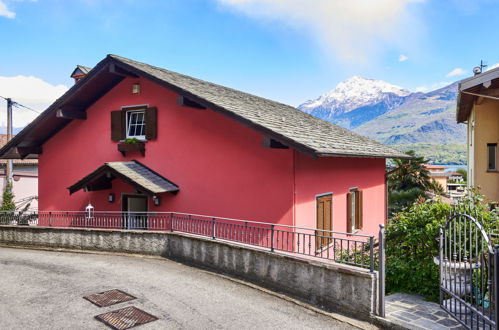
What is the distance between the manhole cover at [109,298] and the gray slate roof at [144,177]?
411 cm

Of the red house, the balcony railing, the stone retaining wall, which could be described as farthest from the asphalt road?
the red house

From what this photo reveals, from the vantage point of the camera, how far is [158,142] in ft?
41.7

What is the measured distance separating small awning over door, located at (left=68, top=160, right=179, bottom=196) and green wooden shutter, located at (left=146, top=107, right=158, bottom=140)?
115cm

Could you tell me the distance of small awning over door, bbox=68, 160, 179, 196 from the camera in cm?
1138

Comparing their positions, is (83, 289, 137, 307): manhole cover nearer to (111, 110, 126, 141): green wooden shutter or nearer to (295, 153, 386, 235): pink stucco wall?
(295, 153, 386, 235): pink stucco wall

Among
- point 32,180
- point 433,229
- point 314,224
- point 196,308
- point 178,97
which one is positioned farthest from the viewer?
point 32,180

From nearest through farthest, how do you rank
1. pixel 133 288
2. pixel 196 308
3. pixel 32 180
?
pixel 196 308, pixel 133 288, pixel 32 180

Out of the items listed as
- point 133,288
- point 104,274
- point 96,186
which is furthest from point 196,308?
point 96,186

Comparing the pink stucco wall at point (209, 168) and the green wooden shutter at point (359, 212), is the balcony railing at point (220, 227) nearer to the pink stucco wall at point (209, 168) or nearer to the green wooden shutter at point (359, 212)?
the pink stucco wall at point (209, 168)

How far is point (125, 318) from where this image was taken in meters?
6.24

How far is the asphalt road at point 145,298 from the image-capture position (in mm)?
6129

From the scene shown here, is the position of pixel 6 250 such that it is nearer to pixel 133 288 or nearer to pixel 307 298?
pixel 133 288

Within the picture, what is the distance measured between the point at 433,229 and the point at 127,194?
9953mm

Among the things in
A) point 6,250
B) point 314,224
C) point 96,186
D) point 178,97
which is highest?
point 178,97
